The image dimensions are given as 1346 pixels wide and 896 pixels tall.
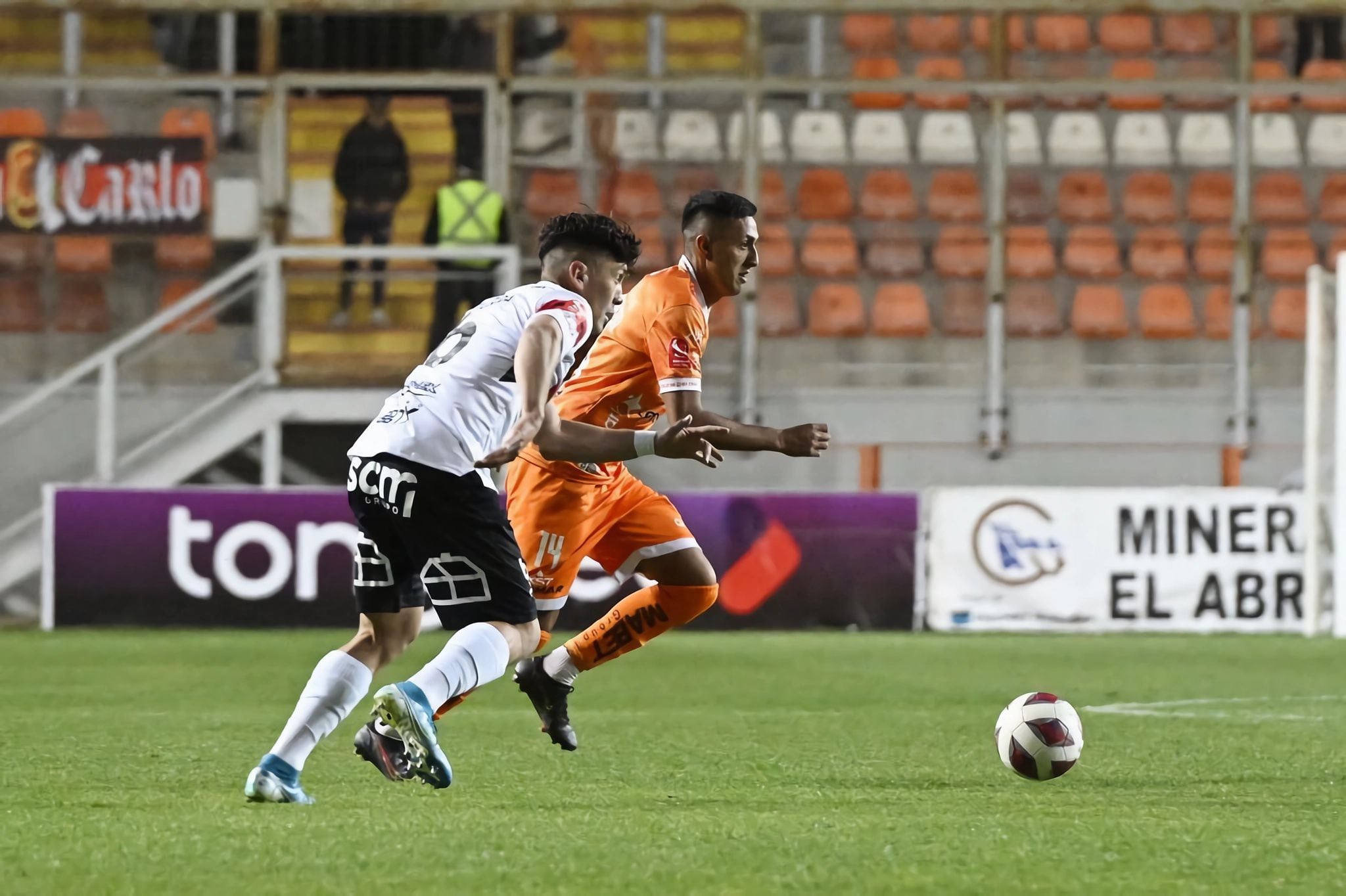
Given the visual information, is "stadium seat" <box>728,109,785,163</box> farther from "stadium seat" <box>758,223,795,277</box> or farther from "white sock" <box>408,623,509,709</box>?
"white sock" <box>408,623,509,709</box>

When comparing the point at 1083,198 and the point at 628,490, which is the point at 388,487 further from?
the point at 1083,198

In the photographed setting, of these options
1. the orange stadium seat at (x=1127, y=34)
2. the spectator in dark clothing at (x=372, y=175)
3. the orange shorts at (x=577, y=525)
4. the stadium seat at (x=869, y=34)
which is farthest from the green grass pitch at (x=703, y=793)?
the orange stadium seat at (x=1127, y=34)

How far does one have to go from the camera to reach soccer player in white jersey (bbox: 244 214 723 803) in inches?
200

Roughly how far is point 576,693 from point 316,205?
7.25 meters

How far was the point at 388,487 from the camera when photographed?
16.8ft

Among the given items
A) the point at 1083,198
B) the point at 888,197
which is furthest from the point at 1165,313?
the point at 888,197

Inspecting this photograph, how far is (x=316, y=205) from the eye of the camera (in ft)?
51.6

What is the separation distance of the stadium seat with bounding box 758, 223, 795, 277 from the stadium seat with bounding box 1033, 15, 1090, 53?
3058 millimetres

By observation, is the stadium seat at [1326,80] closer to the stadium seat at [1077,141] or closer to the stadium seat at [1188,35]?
the stadium seat at [1188,35]

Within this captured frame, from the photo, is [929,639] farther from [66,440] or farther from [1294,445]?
[66,440]

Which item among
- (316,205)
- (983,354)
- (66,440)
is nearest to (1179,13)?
(983,354)

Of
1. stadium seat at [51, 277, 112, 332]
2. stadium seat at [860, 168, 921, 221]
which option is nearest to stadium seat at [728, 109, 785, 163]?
stadium seat at [860, 168, 921, 221]

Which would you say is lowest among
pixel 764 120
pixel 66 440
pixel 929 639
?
pixel 929 639

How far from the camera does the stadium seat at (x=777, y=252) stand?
16.9 meters
